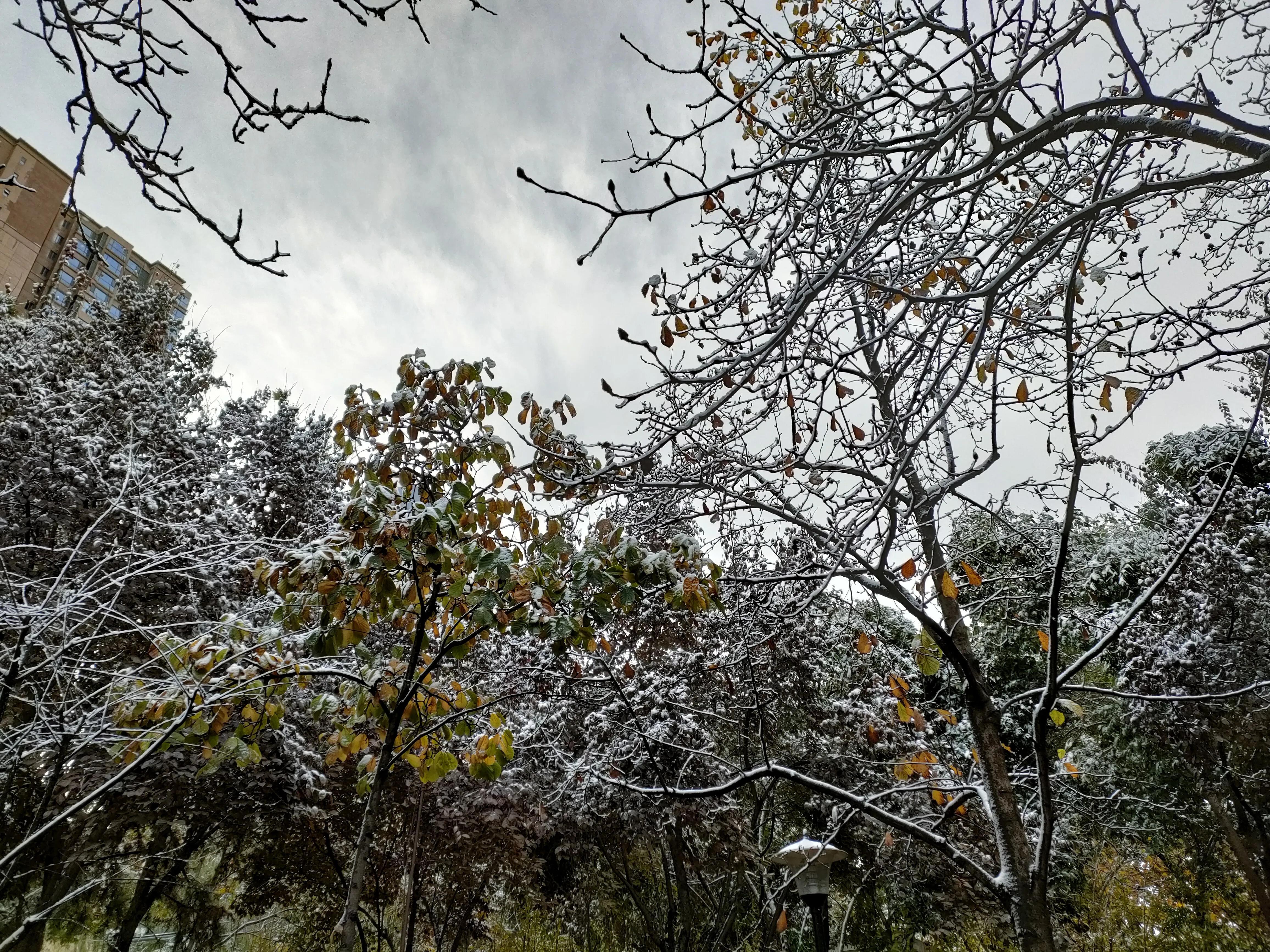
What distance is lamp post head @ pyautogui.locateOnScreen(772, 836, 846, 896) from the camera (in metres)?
3.88

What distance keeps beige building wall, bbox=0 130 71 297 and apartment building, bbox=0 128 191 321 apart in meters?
0.01

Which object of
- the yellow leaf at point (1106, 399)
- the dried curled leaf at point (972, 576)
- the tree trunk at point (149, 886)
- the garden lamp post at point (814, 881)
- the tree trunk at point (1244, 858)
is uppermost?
the yellow leaf at point (1106, 399)

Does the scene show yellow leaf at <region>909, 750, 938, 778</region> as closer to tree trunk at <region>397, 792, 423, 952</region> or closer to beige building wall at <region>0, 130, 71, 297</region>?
beige building wall at <region>0, 130, 71, 297</region>

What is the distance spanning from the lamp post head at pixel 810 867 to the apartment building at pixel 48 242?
13.8ft

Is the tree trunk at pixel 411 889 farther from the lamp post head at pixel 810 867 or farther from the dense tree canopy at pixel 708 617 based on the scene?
the lamp post head at pixel 810 867

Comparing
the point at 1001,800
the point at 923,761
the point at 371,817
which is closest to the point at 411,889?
the point at 371,817

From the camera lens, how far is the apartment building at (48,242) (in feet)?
4.74

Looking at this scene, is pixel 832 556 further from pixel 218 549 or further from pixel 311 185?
pixel 218 549

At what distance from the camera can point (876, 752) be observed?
773 cm

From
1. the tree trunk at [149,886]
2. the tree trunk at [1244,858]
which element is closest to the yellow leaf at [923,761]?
the tree trunk at [1244,858]

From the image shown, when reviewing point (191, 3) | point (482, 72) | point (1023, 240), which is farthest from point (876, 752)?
point (191, 3)

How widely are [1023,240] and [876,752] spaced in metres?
6.88

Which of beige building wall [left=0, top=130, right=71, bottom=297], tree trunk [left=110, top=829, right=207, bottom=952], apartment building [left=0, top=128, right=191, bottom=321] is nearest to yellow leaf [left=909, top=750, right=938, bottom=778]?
apartment building [left=0, top=128, right=191, bottom=321]

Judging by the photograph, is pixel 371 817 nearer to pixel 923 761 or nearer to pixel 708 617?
pixel 923 761
